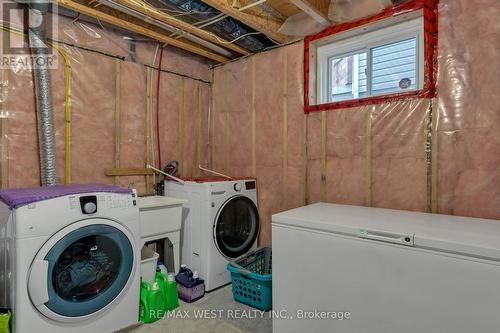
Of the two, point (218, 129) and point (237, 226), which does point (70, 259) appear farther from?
point (218, 129)

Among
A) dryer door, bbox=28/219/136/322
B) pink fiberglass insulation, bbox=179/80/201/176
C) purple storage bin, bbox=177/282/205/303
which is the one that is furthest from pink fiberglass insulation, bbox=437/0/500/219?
pink fiberglass insulation, bbox=179/80/201/176

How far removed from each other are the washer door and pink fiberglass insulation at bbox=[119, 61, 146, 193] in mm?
857

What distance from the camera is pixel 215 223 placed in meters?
2.41

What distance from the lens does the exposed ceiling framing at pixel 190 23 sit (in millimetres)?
2074

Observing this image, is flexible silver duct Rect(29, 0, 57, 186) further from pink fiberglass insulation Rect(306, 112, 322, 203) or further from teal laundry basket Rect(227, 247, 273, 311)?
pink fiberglass insulation Rect(306, 112, 322, 203)

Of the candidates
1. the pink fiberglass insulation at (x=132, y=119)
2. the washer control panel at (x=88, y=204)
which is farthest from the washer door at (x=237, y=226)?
the washer control panel at (x=88, y=204)

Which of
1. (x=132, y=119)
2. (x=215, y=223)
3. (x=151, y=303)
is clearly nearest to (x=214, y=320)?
(x=151, y=303)

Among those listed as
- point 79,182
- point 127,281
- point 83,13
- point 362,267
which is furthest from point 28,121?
point 362,267

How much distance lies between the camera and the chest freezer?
3.70 feet

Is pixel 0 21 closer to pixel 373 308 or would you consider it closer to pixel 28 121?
pixel 28 121

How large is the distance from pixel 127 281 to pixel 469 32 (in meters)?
2.67

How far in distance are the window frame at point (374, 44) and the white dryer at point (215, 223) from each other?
1.01 metres

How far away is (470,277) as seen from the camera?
3.68ft

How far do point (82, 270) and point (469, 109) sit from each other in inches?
100
